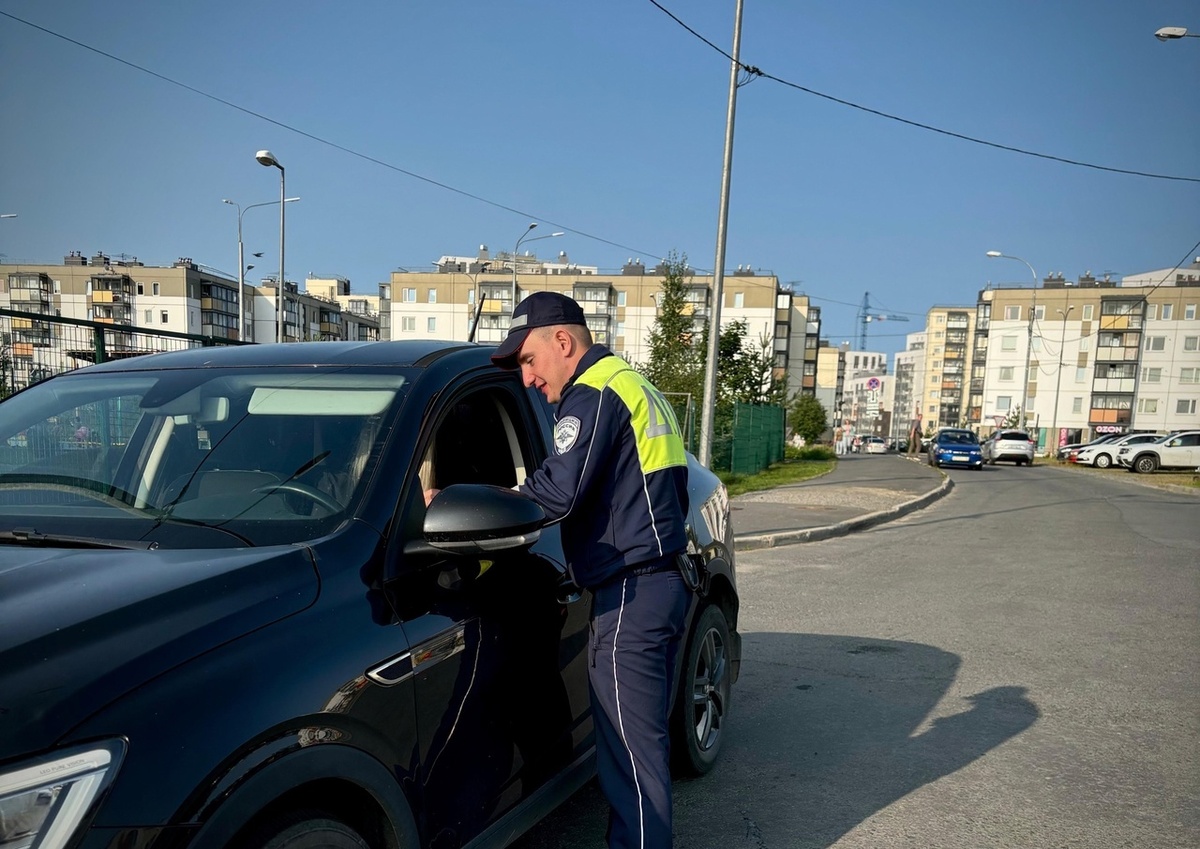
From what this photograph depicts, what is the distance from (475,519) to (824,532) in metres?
10.3

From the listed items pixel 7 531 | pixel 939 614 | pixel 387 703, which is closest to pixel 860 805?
pixel 387 703

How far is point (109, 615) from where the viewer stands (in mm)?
1539

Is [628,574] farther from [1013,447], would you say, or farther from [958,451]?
[1013,447]

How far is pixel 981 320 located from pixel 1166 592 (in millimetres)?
115786

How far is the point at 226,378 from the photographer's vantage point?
2600 mm

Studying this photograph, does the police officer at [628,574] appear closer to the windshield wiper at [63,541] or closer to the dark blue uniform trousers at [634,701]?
the dark blue uniform trousers at [634,701]

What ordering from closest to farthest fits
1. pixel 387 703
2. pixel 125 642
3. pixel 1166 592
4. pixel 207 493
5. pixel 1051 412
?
pixel 125 642 → pixel 387 703 → pixel 207 493 → pixel 1166 592 → pixel 1051 412

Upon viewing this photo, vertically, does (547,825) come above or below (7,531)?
below

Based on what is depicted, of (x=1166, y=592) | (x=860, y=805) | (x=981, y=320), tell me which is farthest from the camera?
(x=981, y=320)

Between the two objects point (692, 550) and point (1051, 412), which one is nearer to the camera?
point (692, 550)

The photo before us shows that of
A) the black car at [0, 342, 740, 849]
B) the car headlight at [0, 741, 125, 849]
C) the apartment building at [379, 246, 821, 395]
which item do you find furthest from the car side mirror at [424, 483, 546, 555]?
the apartment building at [379, 246, 821, 395]

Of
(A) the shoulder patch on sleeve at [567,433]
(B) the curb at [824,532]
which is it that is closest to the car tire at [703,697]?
(A) the shoulder patch on sleeve at [567,433]

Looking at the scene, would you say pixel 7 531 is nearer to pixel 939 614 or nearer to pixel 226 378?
pixel 226 378

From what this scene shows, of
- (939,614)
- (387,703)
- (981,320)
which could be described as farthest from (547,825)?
(981,320)
